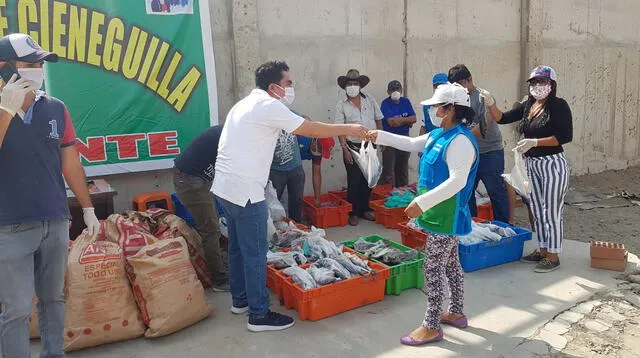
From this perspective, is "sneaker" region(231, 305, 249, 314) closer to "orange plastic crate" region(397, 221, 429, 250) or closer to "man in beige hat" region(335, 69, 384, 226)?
"orange plastic crate" region(397, 221, 429, 250)

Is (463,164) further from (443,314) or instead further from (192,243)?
(192,243)

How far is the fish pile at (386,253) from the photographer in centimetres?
457

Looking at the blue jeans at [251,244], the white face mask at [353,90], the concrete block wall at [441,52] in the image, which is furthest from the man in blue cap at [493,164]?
the blue jeans at [251,244]

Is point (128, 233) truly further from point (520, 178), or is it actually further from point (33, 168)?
point (520, 178)

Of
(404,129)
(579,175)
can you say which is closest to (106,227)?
(404,129)

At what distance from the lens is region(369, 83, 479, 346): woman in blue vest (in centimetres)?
325

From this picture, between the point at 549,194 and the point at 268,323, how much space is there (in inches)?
115

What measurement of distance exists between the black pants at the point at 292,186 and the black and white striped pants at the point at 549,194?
244 centimetres

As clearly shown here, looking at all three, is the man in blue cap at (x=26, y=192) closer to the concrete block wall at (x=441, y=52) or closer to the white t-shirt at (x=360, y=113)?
the concrete block wall at (x=441, y=52)

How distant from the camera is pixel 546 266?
16.5 ft

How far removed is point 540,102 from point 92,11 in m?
4.55

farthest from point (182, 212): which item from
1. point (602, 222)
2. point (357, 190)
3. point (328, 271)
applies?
point (602, 222)

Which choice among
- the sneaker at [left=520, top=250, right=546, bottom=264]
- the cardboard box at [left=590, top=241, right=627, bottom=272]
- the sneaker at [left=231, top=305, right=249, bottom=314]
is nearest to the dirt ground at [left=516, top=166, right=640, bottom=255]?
the cardboard box at [left=590, top=241, right=627, bottom=272]

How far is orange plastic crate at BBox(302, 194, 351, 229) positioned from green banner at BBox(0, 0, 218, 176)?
170 centimetres
